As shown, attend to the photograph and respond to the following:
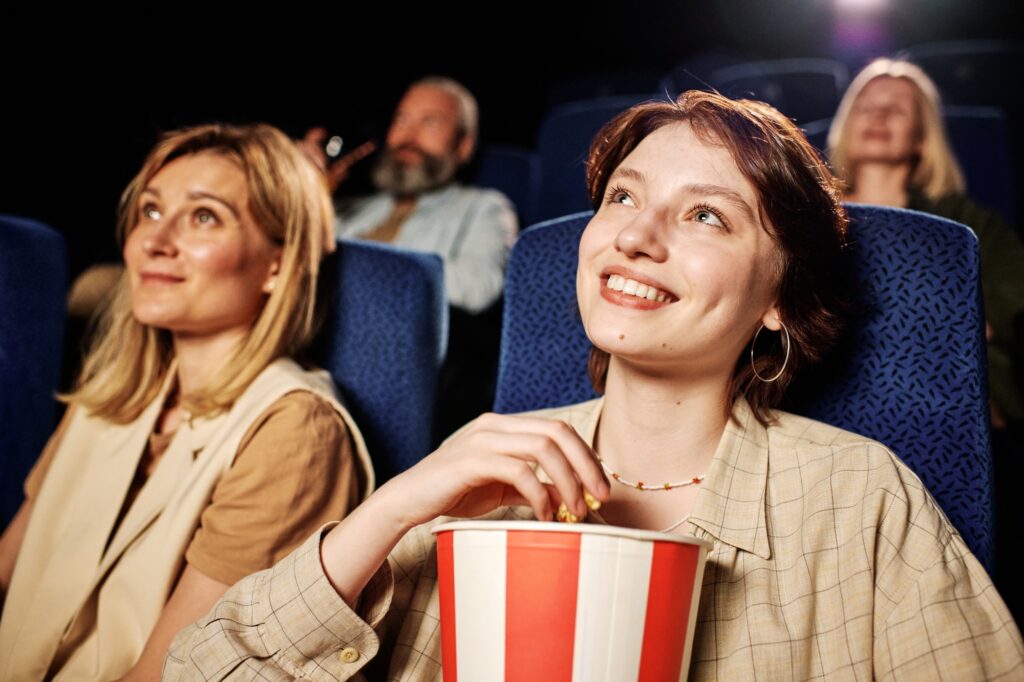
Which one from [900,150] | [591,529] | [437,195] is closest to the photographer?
[591,529]

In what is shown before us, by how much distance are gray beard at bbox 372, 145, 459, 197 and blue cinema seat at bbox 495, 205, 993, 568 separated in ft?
6.09

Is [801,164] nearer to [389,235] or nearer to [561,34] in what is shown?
[389,235]

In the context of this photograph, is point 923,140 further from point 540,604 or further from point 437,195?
point 540,604

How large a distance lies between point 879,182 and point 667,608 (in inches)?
76.4

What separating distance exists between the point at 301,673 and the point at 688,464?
0.47 metres

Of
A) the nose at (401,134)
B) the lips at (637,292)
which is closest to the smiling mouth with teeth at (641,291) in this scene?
the lips at (637,292)

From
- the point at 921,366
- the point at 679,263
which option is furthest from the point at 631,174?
the point at 921,366

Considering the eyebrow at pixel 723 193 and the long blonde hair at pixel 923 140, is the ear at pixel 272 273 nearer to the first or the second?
the eyebrow at pixel 723 193

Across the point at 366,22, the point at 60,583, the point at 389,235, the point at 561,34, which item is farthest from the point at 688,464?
the point at 561,34

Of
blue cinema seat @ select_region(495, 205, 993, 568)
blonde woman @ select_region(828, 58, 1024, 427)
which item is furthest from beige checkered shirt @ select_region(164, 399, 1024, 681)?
blonde woman @ select_region(828, 58, 1024, 427)

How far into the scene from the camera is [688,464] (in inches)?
40.1

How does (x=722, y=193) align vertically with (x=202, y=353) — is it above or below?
above

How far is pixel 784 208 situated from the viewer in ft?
3.18

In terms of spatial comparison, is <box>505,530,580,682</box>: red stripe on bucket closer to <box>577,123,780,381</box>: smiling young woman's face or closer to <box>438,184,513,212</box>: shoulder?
<box>577,123,780,381</box>: smiling young woman's face
